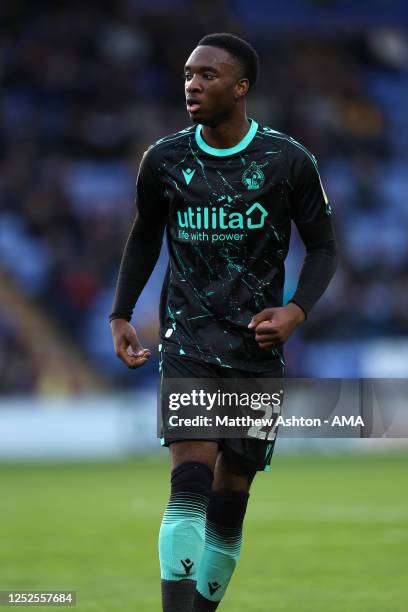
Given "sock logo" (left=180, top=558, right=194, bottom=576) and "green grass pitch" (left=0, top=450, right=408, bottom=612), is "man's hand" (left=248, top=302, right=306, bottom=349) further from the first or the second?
"green grass pitch" (left=0, top=450, right=408, bottom=612)

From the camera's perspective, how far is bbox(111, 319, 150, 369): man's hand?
4680 millimetres

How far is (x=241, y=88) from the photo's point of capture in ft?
15.3

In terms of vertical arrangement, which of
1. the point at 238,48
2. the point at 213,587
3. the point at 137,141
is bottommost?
the point at 213,587

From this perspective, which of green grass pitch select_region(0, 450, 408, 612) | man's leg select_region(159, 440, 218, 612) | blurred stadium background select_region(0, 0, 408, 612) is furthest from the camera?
blurred stadium background select_region(0, 0, 408, 612)

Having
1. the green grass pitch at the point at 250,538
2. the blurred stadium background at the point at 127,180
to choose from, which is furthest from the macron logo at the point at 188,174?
the blurred stadium background at the point at 127,180

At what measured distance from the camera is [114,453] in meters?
17.0

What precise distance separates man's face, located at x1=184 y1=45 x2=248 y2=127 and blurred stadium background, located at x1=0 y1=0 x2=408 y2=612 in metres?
9.48

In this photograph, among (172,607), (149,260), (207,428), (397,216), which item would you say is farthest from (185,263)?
(397,216)

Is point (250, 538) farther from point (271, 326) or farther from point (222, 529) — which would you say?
point (271, 326)

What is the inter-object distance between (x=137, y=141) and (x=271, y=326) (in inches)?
677

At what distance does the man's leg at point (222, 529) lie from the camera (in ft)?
15.9

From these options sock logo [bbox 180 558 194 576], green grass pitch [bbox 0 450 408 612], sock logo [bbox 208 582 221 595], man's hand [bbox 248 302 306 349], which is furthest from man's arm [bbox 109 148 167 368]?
green grass pitch [bbox 0 450 408 612]

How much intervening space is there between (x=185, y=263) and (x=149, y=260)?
0.96ft

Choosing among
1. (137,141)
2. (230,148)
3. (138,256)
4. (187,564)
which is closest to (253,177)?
(230,148)
